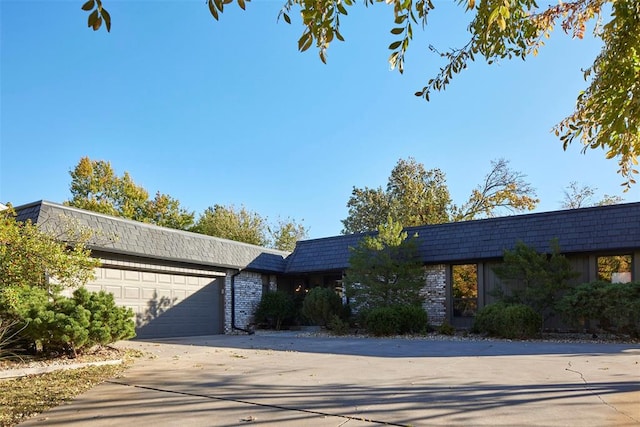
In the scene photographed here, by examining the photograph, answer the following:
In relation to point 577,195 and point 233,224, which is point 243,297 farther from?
point 577,195

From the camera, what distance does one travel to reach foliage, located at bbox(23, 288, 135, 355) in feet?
29.0

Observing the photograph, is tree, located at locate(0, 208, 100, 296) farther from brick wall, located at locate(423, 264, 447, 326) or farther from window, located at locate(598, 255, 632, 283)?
window, located at locate(598, 255, 632, 283)

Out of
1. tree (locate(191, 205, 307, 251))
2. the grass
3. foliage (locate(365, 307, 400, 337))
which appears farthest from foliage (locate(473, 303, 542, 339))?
tree (locate(191, 205, 307, 251))

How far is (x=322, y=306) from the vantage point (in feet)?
57.3

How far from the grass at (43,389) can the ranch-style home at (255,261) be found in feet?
17.7

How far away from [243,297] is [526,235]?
10.5m

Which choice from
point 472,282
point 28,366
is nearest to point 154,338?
point 28,366

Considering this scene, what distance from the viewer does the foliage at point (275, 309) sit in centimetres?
1920

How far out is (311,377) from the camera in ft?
24.3

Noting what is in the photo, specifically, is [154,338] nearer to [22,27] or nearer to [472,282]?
[22,27]

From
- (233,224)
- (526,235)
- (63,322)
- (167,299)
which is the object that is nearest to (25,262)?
(63,322)

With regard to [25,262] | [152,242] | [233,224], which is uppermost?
[233,224]

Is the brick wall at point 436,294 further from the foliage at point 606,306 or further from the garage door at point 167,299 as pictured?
the garage door at point 167,299

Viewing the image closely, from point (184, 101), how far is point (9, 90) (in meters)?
6.13
